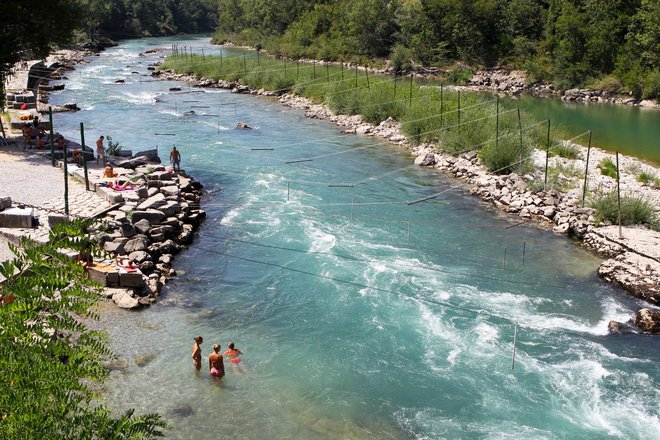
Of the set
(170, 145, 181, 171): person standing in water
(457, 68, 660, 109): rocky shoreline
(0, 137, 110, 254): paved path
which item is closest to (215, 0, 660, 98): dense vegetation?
(457, 68, 660, 109): rocky shoreline

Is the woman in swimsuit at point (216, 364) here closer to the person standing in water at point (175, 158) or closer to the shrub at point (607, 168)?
the person standing in water at point (175, 158)

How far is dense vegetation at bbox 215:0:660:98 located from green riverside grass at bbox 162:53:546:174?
69.5ft

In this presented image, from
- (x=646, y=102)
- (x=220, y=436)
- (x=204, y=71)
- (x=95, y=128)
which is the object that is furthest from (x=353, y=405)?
(x=204, y=71)

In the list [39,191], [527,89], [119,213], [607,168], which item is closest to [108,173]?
[39,191]

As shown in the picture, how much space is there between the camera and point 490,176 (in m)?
28.5

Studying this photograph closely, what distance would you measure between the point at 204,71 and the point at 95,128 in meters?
24.3

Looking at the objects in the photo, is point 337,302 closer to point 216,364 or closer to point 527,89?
point 216,364

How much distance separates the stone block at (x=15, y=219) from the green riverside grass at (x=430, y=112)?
64.7 ft

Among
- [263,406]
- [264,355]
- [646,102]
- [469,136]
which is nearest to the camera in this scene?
[263,406]

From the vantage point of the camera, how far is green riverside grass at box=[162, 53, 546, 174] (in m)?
29.4

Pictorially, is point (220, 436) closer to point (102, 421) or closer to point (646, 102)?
point (102, 421)

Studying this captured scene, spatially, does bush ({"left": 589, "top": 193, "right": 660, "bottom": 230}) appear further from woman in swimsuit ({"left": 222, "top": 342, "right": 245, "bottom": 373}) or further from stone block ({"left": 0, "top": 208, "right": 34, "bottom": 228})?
stone block ({"left": 0, "top": 208, "right": 34, "bottom": 228})

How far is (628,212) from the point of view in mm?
22469

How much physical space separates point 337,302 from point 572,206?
12193mm
